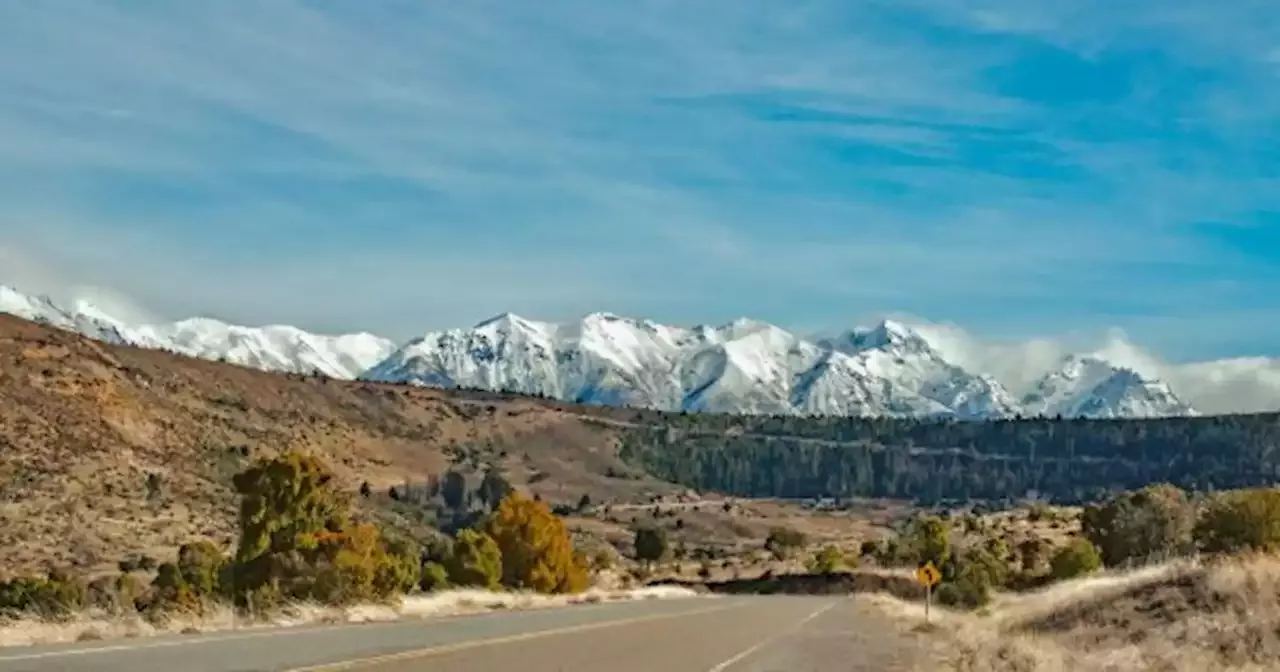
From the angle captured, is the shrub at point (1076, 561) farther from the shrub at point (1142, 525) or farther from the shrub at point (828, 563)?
the shrub at point (828, 563)

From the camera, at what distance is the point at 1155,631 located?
28.9 metres

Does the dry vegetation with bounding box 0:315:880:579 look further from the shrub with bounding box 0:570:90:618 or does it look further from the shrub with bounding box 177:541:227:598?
the shrub with bounding box 0:570:90:618

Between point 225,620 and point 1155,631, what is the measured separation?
58.3 ft

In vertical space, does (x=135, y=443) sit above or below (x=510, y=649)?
above

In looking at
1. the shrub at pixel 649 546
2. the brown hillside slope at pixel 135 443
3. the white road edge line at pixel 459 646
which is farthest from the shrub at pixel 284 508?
the shrub at pixel 649 546

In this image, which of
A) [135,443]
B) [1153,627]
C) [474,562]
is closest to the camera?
[1153,627]

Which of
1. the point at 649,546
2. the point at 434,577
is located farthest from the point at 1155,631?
the point at 649,546

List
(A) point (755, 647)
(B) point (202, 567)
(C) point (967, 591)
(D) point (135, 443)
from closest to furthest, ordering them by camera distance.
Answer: (A) point (755, 647)
(B) point (202, 567)
(C) point (967, 591)
(D) point (135, 443)

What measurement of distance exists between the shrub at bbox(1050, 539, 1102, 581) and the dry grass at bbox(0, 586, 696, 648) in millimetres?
37127

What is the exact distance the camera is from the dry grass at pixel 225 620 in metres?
24.8

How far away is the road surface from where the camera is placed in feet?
68.1

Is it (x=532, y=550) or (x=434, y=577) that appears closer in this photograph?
(x=434, y=577)

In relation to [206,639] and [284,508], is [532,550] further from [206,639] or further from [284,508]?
[206,639]

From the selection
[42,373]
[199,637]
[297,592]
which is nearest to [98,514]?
[42,373]
